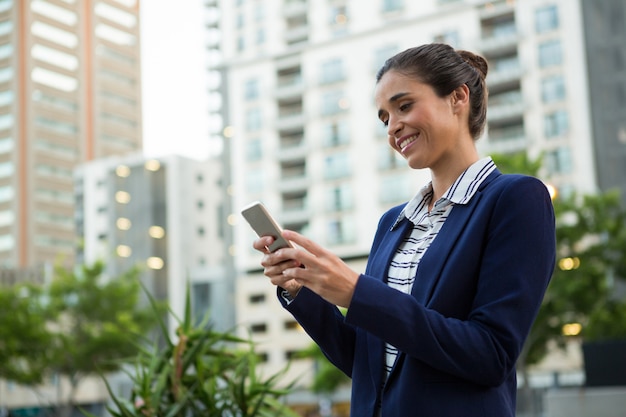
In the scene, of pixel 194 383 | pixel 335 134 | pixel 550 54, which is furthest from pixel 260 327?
pixel 194 383

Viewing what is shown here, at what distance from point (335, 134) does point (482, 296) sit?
3627cm

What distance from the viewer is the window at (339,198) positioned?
36.4 metres

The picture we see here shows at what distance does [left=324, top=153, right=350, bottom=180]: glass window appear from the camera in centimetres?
3666

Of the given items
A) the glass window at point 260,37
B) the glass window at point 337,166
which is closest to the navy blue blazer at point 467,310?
the glass window at point 337,166

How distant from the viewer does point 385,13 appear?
37.5 meters

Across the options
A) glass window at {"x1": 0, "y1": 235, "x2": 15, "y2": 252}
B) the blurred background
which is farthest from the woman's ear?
glass window at {"x1": 0, "y1": 235, "x2": 15, "y2": 252}

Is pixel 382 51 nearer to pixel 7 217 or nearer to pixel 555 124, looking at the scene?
pixel 555 124

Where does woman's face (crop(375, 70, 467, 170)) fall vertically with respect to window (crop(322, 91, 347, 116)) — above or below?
below

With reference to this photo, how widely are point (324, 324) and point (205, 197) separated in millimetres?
46572

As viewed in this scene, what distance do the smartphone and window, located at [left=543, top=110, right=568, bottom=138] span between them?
31.7m

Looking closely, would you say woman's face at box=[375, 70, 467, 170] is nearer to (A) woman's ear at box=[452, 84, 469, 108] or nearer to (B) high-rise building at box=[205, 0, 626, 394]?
(A) woman's ear at box=[452, 84, 469, 108]

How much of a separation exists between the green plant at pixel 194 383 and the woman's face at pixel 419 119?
4.01ft

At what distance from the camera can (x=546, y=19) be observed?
1283 inches

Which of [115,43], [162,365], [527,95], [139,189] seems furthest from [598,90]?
[115,43]
